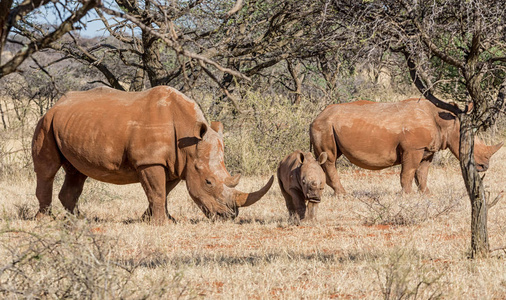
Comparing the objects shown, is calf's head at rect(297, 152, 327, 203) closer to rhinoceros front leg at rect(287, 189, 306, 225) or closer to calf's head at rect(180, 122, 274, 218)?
rhinoceros front leg at rect(287, 189, 306, 225)

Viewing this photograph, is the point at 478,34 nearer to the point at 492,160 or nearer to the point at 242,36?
the point at 242,36

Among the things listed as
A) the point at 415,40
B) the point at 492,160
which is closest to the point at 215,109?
the point at 492,160

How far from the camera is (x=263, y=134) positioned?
46.4ft

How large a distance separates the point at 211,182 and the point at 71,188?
2.12m

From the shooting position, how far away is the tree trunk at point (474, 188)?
5.94 metres

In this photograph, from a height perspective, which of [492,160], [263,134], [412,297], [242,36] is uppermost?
[242,36]

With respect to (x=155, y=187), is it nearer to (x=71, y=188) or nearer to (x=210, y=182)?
(x=210, y=182)

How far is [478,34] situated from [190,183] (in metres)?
4.10

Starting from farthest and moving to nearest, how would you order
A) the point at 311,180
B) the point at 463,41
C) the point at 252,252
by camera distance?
the point at 311,180 < the point at 252,252 < the point at 463,41

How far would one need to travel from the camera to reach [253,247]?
7.11m

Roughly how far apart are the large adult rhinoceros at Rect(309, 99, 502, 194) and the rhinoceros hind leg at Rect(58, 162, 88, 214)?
3773 millimetres

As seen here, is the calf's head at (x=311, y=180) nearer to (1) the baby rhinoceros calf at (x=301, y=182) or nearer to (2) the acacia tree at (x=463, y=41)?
(1) the baby rhinoceros calf at (x=301, y=182)

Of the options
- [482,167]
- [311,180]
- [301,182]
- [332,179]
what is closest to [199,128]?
[301,182]

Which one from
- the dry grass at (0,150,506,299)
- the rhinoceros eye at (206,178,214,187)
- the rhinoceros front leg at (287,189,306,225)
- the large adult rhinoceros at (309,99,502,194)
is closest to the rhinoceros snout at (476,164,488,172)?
the dry grass at (0,150,506,299)
